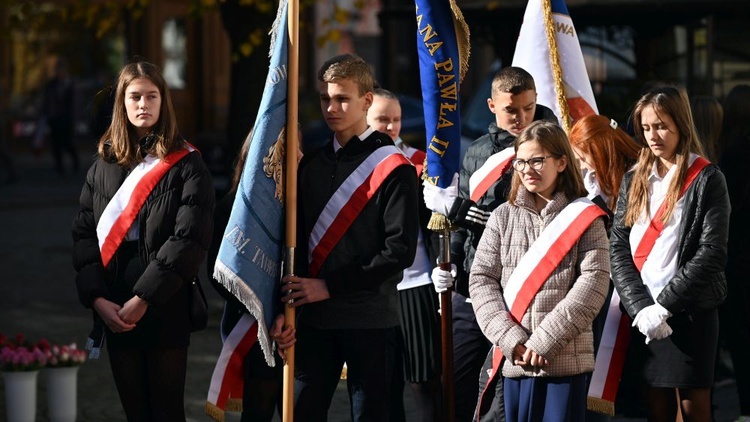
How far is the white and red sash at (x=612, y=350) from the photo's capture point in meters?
5.73

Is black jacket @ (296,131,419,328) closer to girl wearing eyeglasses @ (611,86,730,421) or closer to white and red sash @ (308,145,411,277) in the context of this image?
white and red sash @ (308,145,411,277)

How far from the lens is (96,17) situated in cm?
1227

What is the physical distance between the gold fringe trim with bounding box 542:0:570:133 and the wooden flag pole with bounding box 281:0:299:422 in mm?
1893

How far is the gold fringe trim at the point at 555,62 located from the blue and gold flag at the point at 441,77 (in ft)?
3.42

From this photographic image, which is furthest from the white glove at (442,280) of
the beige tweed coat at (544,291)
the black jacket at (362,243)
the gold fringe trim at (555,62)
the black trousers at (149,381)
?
the gold fringe trim at (555,62)

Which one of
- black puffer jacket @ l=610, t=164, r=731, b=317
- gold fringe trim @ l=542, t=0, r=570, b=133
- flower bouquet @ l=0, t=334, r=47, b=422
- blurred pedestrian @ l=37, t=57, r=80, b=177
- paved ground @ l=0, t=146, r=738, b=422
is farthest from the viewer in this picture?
blurred pedestrian @ l=37, t=57, r=80, b=177

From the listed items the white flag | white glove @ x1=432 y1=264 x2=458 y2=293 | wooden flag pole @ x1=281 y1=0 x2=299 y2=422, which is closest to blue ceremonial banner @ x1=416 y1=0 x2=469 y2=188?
white glove @ x1=432 y1=264 x2=458 y2=293

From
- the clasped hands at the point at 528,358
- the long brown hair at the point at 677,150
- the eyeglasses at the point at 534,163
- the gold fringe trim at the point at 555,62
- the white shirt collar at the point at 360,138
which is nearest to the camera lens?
the clasped hands at the point at 528,358

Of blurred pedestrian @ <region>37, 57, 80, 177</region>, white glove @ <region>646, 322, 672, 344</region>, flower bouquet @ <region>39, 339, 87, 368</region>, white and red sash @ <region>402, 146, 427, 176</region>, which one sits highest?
blurred pedestrian @ <region>37, 57, 80, 177</region>

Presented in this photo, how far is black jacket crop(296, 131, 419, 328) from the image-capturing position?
5227 mm

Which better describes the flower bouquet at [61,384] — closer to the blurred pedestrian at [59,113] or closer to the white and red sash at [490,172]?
the white and red sash at [490,172]

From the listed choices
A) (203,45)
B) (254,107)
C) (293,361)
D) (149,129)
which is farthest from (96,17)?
(203,45)

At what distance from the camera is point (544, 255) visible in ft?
16.9

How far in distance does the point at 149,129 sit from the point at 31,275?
709 centimetres
